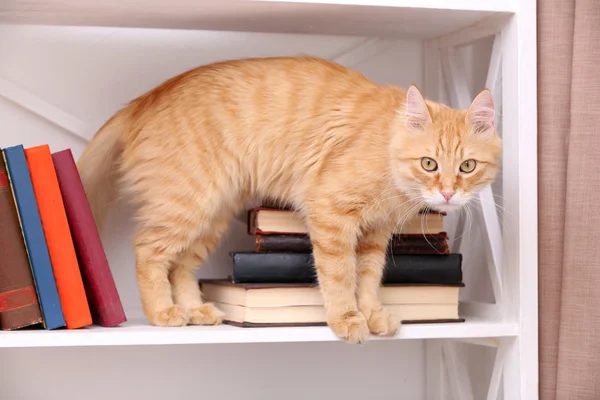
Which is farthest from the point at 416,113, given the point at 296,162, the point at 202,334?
the point at 202,334

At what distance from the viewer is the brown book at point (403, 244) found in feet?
4.45

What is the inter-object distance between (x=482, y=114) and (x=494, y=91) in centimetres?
24

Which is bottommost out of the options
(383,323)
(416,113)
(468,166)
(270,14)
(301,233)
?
(383,323)

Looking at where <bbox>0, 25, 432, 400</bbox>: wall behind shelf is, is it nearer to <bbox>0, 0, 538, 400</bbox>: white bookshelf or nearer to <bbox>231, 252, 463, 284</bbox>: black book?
<bbox>0, 0, 538, 400</bbox>: white bookshelf

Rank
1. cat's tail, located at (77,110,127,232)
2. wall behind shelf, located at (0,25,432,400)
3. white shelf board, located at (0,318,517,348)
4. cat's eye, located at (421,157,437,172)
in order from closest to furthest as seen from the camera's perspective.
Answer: white shelf board, located at (0,318,517,348) < cat's eye, located at (421,157,437,172) < cat's tail, located at (77,110,127,232) < wall behind shelf, located at (0,25,432,400)

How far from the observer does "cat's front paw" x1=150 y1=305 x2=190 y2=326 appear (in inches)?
51.8

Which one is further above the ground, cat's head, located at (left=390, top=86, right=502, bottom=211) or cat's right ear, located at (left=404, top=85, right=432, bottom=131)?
cat's right ear, located at (left=404, top=85, right=432, bottom=131)

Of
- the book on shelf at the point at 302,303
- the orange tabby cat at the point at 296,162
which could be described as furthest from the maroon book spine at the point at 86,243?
the book on shelf at the point at 302,303

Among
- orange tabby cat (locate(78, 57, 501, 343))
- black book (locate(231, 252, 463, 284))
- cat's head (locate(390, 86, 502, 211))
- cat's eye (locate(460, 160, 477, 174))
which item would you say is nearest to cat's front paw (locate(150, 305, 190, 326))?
orange tabby cat (locate(78, 57, 501, 343))

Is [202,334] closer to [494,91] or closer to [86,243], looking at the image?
[86,243]

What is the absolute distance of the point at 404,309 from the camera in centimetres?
137

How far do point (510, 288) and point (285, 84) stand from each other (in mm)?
579

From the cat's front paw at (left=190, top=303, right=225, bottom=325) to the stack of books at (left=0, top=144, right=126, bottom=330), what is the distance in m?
0.16

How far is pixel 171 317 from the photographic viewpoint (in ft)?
4.33
